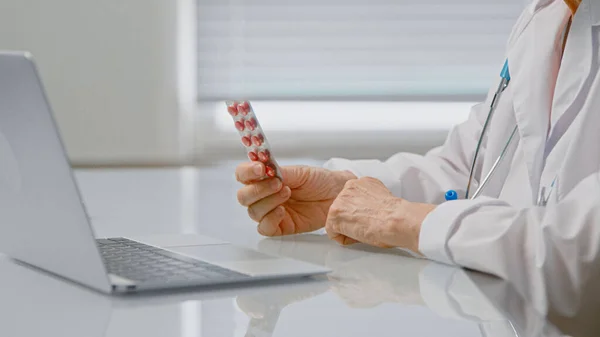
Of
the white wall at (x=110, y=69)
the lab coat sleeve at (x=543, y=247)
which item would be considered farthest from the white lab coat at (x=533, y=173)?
the white wall at (x=110, y=69)

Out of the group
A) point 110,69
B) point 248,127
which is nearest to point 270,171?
point 248,127

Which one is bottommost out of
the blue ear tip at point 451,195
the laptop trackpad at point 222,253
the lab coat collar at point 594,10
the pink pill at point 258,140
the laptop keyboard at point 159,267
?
the blue ear tip at point 451,195

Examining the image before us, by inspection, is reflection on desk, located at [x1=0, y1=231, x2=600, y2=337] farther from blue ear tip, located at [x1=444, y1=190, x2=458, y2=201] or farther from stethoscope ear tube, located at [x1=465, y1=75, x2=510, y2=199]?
stethoscope ear tube, located at [x1=465, y1=75, x2=510, y2=199]

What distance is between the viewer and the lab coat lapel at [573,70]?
1.36 metres

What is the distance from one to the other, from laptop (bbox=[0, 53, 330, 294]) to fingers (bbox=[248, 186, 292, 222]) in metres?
0.30

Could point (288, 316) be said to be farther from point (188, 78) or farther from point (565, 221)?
point (188, 78)

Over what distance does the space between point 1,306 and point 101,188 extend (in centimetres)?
153

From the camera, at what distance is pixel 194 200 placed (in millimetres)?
1971

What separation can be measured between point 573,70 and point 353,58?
84.7 inches

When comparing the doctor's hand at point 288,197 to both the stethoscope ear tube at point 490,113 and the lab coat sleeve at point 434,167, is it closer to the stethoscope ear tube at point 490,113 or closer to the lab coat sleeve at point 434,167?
the lab coat sleeve at point 434,167

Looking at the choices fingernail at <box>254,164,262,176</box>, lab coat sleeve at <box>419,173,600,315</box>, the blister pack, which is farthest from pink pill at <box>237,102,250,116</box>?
lab coat sleeve at <box>419,173,600,315</box>

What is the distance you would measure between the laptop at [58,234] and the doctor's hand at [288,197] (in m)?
0.30

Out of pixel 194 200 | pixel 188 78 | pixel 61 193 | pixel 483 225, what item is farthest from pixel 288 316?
pixel 188 78

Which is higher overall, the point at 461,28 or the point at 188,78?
the point at 461,28
